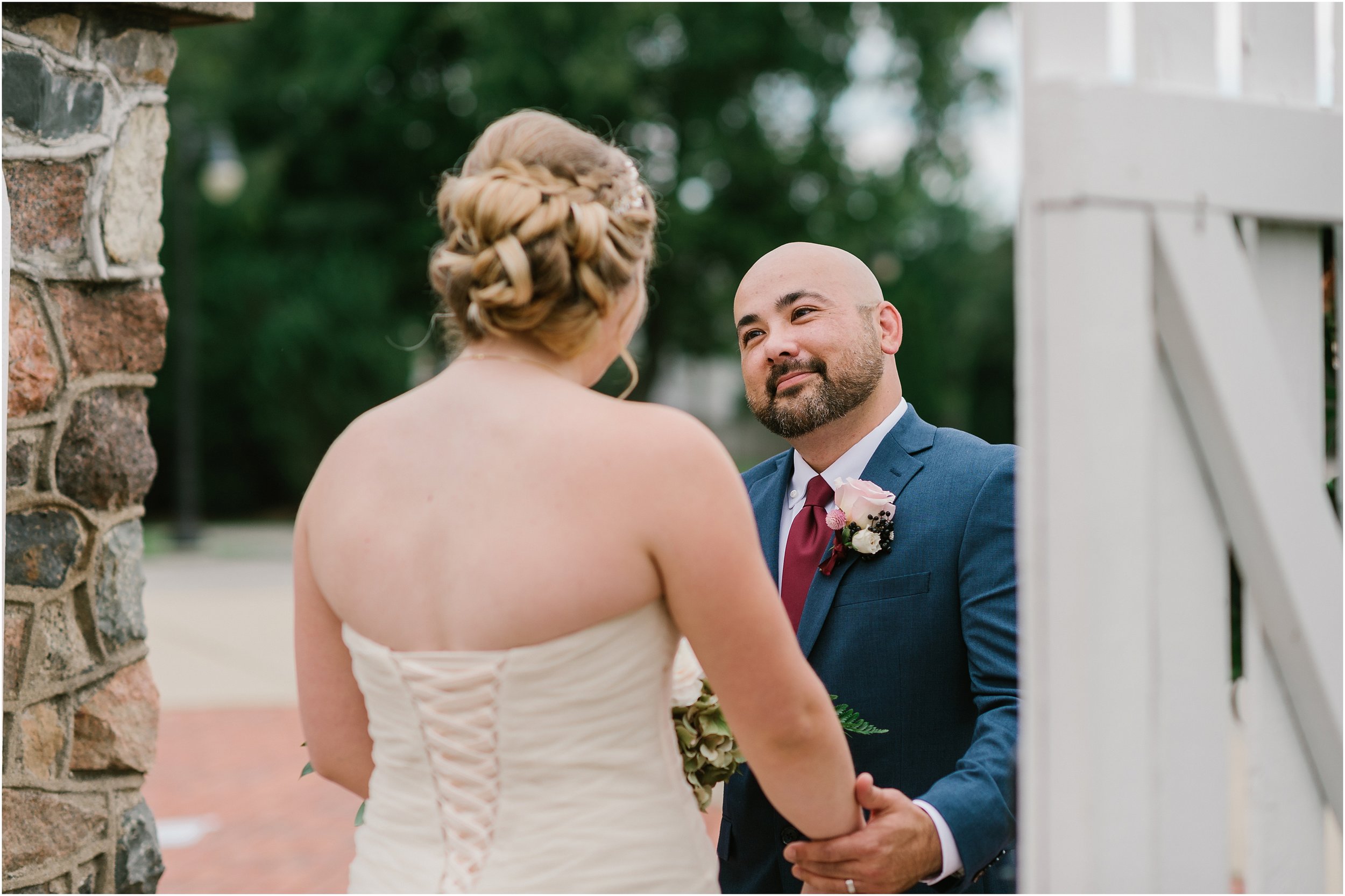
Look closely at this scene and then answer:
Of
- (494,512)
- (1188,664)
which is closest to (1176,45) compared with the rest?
(1188,664)

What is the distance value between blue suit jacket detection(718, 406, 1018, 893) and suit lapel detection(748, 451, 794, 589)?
0.25m

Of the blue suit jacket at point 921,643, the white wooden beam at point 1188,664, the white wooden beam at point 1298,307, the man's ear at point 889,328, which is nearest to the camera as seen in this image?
the white wooden beam at point 1188,664

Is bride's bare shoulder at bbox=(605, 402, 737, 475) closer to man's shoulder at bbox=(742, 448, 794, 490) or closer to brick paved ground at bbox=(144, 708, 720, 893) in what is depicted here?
man's shoulder at bbox=(742, 448, 794, 490)

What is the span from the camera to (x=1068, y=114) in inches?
58.7

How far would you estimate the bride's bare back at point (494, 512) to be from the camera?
1.66 meters

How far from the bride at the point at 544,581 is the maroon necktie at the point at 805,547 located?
2.58 feet

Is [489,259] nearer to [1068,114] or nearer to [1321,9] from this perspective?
[1068,114]

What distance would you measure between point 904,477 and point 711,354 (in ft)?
71.2

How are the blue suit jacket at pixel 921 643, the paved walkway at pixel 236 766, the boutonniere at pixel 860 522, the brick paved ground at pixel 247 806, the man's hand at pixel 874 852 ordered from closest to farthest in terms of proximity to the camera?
1. the man's hand at pixel 874 852
2. the blue suit jacket at pixel 921 643
3. the boutonniere at pixel 860 522
4. the brick paved ground at pixel 247 806
5. the paved walkway at pixel 236 766

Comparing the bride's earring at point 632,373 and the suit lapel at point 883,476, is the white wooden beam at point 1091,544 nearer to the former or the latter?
the bride's earring at point 632,373

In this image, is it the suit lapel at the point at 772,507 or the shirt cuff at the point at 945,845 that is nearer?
the shirt cuff at the point at 945,845

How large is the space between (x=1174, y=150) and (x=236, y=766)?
7.34 meters

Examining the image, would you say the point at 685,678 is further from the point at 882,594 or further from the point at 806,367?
the point at 806,367

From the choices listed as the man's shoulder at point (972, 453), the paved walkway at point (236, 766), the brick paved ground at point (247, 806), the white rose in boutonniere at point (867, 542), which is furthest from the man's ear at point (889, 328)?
the paved walkway at point (236, 766)
